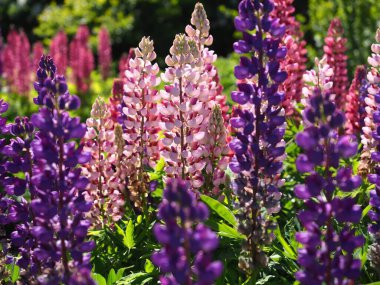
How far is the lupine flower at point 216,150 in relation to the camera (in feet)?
10.5

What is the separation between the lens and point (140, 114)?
3465 millimetres

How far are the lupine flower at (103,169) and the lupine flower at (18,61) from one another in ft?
21.9

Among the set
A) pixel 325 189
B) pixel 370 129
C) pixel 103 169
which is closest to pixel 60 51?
pixel 103 169

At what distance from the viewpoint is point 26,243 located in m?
2.77

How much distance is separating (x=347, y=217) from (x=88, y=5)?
52.0 ft

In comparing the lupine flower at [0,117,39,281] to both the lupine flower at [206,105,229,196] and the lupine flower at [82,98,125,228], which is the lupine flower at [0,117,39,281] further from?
the lupine flower at [206,105,229,196]

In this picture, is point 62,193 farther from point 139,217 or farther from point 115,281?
point 139,217

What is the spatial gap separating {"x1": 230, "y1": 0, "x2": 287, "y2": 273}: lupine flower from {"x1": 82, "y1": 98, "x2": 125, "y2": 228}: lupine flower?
1031mm

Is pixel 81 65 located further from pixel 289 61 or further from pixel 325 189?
pixel 325 189

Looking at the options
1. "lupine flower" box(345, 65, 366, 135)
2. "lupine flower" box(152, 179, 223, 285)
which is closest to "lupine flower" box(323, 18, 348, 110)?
"lupine flower" box(345, 65, 366, 135)

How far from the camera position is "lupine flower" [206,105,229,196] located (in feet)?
10.5

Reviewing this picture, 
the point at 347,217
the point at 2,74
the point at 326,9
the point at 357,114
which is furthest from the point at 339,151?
the point at 2,74

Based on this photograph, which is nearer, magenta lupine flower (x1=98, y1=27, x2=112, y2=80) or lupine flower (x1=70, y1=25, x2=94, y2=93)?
lupine flower (x1=70, y1=25, x2=94, y2=93)

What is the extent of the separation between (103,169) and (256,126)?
3.97ft
